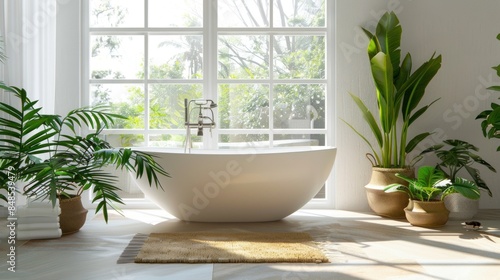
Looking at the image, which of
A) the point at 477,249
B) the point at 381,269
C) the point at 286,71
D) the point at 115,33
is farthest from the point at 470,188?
the point at 115,33

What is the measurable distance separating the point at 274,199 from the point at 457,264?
1342 mm

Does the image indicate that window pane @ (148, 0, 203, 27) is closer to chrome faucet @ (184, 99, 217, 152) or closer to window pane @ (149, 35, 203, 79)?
window pane @ (149, 35, 203, 79)

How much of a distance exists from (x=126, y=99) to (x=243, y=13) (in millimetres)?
1191

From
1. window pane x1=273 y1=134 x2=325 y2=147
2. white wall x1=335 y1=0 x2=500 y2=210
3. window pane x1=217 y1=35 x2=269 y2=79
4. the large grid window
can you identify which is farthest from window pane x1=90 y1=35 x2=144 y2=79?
white wall x1=335 y1=0 x2=500 y2=210

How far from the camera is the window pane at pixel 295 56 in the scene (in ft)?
15.9

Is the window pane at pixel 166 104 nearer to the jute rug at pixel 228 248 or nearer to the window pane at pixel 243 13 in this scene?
the window pane at pixel 243 13

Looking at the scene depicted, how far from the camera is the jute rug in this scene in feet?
10.2

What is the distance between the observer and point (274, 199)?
4.01 m

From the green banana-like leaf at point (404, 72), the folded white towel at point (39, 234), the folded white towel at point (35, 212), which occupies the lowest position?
the folded white towel at point (39, 234)

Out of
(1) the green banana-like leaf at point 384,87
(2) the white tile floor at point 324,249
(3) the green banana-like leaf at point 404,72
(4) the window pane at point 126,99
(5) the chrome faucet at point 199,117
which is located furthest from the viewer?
(4) the window pane at point 126,99

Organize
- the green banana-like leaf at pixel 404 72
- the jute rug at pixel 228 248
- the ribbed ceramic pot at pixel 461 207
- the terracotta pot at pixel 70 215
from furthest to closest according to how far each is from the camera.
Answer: the green banana-like leaf at pixel 404 72, the ribbed ceramic pot at pixel 461 207, the terracotta pot at pixel 70 215, the jute rug at pixel 228 248

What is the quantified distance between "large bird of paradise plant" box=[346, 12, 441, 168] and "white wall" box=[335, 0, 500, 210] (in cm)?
21

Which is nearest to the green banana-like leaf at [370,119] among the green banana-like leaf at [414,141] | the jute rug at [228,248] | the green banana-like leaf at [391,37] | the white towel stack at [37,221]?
the green banana-like leaf at [414,141]

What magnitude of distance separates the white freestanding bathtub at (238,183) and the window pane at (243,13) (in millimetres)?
1341
